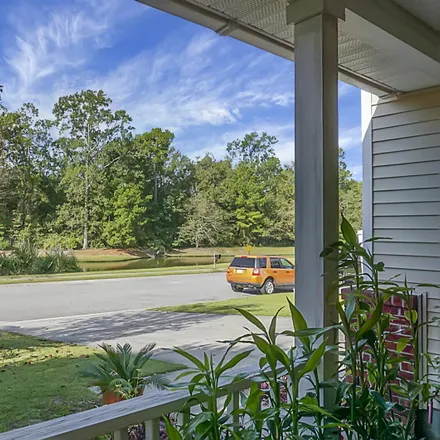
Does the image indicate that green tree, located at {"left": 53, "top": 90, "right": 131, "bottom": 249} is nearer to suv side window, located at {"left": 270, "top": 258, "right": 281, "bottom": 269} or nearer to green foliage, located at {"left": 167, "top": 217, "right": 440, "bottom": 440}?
green foliage, located at {"left": 167, "top": 217, "right": 440, "bottom": 440}

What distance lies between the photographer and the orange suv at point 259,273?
5.63ft

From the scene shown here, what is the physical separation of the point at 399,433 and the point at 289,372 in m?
0.41

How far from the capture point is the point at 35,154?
1286 mm

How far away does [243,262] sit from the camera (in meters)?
1.74

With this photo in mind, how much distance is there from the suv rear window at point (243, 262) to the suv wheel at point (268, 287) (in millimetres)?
96

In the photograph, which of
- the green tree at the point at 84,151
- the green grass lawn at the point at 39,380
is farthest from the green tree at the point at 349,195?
the green grass lawn at the point at 39,380

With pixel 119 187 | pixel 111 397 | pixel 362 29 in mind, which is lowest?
pixel 111 397

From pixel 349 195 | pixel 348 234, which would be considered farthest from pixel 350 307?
pixel 349 195

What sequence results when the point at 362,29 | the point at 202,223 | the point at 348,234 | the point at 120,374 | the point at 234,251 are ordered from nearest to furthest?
the point at 348,234, the point at 120,374, the point at 362,29, the point at 202,223, the point at 234,251

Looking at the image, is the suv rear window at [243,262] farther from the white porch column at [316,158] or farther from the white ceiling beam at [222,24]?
the white ceiling beam at [222,24]

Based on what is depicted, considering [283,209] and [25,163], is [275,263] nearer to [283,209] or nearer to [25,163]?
[283,209]

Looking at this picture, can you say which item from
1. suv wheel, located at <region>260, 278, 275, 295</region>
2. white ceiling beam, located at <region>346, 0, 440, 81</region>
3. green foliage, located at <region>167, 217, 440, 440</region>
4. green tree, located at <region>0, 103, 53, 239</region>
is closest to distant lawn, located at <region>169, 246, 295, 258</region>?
suv wheel, located at <region>260, 278, 275, 295</region>

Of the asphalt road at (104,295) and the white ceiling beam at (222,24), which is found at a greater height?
the white ceiling beam at (222,24)

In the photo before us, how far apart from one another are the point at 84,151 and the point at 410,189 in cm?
175
